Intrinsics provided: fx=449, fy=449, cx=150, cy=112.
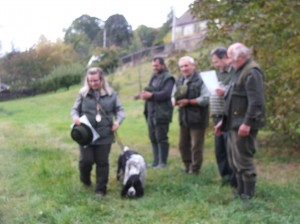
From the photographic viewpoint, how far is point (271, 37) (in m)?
7.30

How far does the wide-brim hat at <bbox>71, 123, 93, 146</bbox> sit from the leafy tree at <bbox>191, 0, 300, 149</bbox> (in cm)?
317

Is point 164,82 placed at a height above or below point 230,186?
above

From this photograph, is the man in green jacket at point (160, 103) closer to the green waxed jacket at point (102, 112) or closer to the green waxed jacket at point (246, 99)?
the green waxed jacket at point (102, 112)

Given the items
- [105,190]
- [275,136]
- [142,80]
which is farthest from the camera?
[142,80]

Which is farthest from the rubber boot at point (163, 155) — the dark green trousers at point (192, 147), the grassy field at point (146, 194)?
the dark green trousers at point (192, 147)

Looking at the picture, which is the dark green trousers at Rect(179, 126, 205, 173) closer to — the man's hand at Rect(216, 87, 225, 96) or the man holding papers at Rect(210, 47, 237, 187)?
the man holding papers at Rect(210, 47, 237, 187)

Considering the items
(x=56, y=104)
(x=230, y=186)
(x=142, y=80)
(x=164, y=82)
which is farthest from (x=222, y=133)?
(x=142, y=80)

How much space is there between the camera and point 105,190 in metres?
5.58

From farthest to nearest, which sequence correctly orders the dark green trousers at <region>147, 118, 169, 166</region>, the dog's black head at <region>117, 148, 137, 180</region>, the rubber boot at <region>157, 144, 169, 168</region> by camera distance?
1. the rubber boot at <region>157, 144, 169, 168</region>
2. the dark green trousers at <region>147, 118, 169, 166</region>
3. the dog's black head at <region>117, 148, 137, 180</region>

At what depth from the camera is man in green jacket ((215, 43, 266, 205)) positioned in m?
4.70

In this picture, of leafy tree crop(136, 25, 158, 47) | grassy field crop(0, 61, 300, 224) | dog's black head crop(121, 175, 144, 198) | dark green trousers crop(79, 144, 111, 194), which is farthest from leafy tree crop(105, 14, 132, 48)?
leafy tree crop(136, 25, 158, 47)

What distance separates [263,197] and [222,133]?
0.92 m

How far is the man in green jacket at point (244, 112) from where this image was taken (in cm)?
470

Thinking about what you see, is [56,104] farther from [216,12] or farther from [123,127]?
[216,12]
